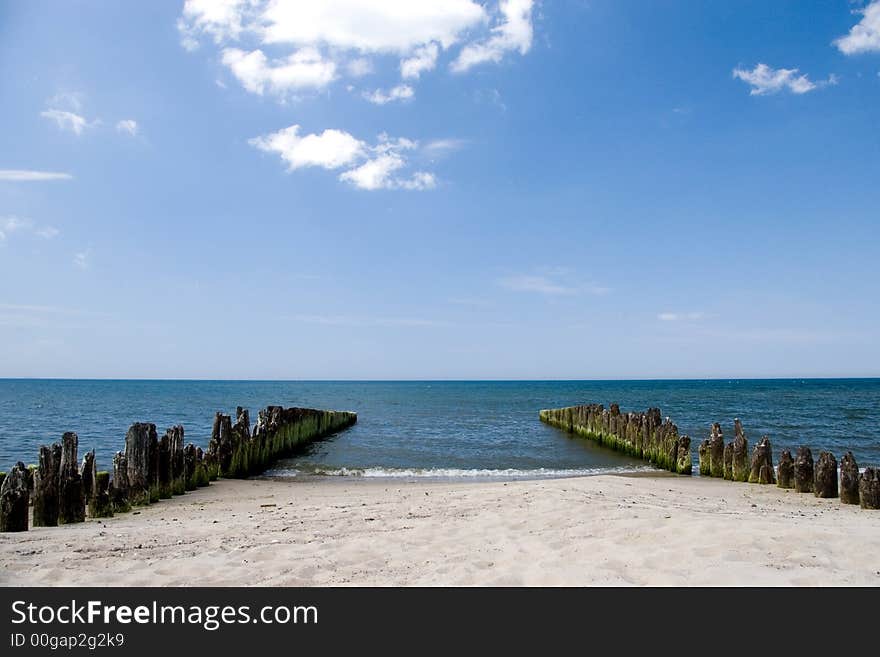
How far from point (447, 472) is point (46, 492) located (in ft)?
36.6

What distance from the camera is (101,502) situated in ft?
30.6

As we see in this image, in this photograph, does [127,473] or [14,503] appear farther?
[127,473]

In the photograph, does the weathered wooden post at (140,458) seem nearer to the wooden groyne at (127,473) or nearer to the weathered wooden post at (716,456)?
the wooden groyne at (127,473)

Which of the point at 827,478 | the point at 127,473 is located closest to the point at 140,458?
the point at 127,473

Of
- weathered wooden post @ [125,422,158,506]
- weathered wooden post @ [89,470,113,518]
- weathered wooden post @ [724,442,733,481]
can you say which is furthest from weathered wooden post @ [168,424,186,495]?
weathered wooden post @ [724,442,733,481]

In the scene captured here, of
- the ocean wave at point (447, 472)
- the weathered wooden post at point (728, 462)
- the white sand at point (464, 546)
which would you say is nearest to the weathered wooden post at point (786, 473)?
the weathered wooden post at point (728, 462)

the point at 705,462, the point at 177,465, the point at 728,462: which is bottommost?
the point at 705,462

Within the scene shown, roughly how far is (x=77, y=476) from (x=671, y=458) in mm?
14593

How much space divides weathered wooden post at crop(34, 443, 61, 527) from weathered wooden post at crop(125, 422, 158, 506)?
202 centimetres

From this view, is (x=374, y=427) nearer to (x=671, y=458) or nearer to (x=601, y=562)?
(x=671, y=458)

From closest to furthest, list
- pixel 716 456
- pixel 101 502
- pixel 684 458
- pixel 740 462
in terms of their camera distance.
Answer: pixel 101 502 → pixel 740 462 → pixel 716 456 → pixel 684 458

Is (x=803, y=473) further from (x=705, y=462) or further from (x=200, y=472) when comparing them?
(x=200, y=472)

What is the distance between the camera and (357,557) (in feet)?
19.9

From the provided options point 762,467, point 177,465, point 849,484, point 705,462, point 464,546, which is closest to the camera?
point 464,546
